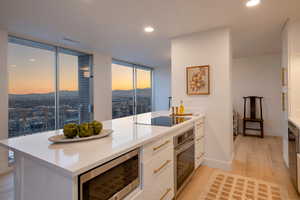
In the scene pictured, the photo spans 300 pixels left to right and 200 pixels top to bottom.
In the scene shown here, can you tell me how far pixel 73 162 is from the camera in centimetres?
84

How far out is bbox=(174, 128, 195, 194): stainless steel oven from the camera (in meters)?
1.83

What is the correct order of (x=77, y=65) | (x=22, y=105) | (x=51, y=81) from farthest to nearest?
1. (x=77, y=65)
2. (x=51, y=81)
3. (x=22, y=105)

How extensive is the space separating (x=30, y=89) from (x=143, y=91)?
12.8ft

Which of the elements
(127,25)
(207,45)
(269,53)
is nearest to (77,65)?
(127,25)

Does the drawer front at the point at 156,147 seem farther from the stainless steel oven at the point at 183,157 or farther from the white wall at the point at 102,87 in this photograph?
the white wall at the point at 102,87

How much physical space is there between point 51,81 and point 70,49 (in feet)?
3.05

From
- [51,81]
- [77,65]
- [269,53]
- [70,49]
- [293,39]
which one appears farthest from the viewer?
[269,53]

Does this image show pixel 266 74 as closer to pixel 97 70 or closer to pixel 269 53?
pixel 269 53

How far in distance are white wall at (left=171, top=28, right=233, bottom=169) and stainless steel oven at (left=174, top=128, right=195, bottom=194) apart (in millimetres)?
743

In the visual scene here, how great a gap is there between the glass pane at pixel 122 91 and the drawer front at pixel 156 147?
3695 mm

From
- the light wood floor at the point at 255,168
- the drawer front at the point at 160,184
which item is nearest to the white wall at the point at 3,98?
the drawer front at the point at 160,184

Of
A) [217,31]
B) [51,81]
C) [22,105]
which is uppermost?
[217,31]

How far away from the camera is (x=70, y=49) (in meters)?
3.97

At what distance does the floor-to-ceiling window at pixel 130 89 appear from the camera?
5.30 metres
